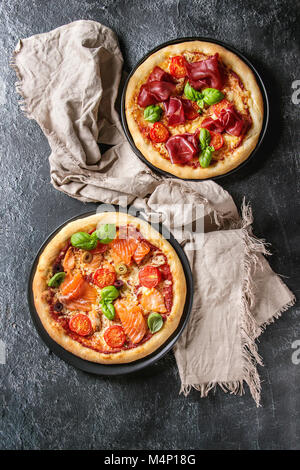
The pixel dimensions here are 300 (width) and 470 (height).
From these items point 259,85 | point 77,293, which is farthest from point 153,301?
point 259,85

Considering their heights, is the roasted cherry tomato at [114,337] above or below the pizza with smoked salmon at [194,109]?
below

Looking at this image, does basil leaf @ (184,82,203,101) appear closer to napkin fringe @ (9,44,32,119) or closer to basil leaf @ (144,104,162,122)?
basil leaf @ (144,104,162,122)

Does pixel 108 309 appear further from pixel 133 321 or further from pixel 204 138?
pixel 204 138

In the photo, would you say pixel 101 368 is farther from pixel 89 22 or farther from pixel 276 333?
pixel 89 22

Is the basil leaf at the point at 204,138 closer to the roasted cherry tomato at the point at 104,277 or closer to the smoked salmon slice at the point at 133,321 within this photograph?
the roasted cherry tomato at the point at 104,277

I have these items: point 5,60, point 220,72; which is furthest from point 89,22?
point 220,72

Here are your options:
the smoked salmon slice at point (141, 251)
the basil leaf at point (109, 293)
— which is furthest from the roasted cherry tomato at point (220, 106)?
the basil leaf at point (109, 293)
